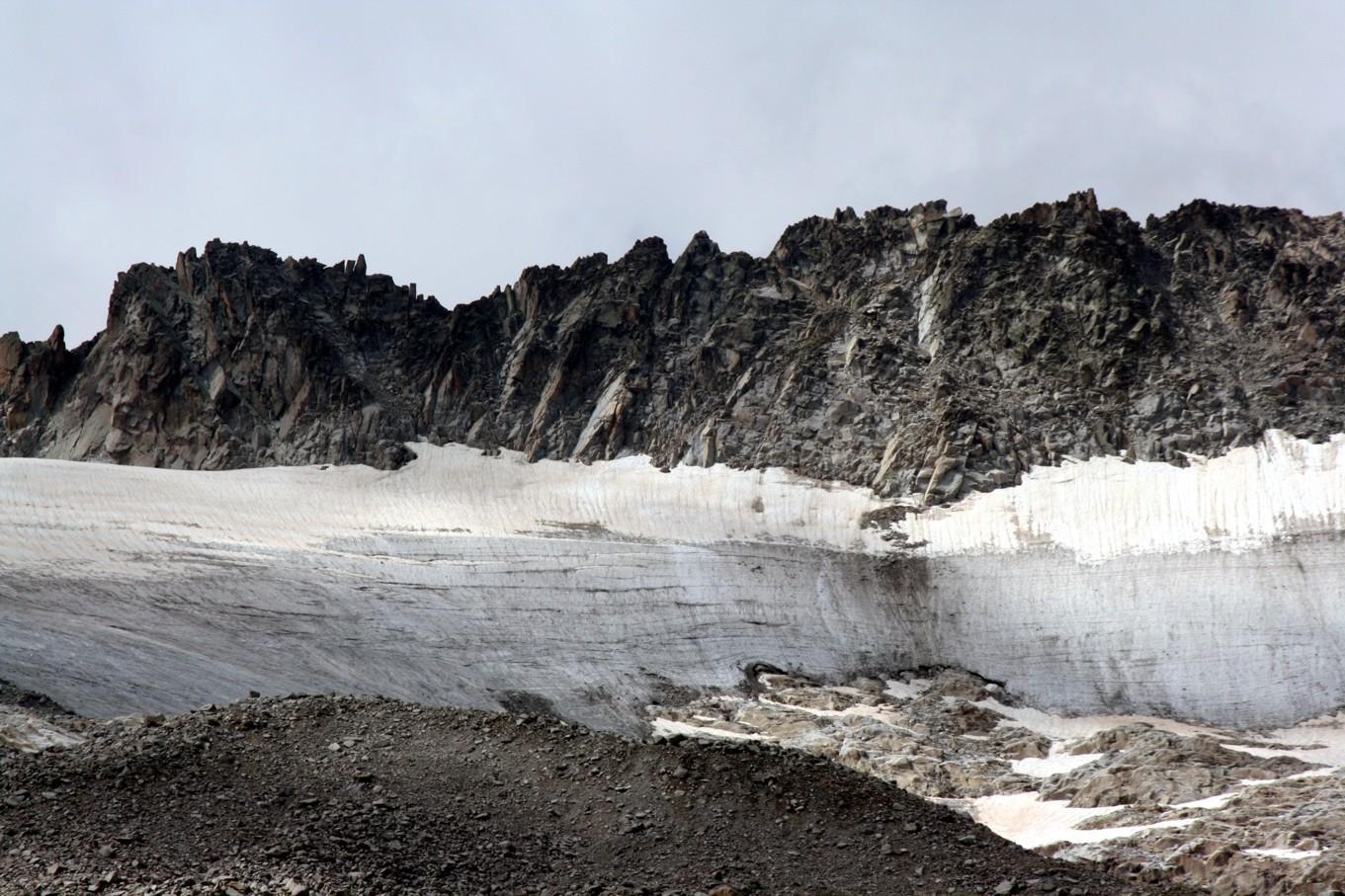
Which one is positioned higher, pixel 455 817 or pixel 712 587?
pixel 712 587

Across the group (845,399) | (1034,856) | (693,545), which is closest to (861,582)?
(693,545)

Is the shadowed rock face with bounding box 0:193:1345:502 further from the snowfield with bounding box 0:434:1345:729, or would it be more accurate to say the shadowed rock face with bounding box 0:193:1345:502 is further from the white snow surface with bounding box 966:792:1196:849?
the white snow surface with bounding box 966:792:1196:849

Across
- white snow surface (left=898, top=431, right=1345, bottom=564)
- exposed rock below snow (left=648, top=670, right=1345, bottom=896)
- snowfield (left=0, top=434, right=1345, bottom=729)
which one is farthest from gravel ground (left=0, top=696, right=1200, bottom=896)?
white snow surface (left=898, top=431, right=1345, bottom=564)

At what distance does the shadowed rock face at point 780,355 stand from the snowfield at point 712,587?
5.25 meters

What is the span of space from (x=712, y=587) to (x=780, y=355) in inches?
1117

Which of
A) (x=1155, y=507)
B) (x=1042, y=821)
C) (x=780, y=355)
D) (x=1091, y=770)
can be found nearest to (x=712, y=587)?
(x=1155, y=507)

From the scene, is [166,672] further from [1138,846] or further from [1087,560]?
[1087,560]

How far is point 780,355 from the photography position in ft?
265

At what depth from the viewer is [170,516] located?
60.1 m

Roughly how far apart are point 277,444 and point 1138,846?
68.2 m

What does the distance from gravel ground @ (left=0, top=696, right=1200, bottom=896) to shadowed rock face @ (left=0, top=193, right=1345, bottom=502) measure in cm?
4854

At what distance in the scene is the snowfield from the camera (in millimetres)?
44156

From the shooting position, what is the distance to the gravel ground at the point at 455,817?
48.5ft

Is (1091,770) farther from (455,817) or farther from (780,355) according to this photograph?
(780,355)
